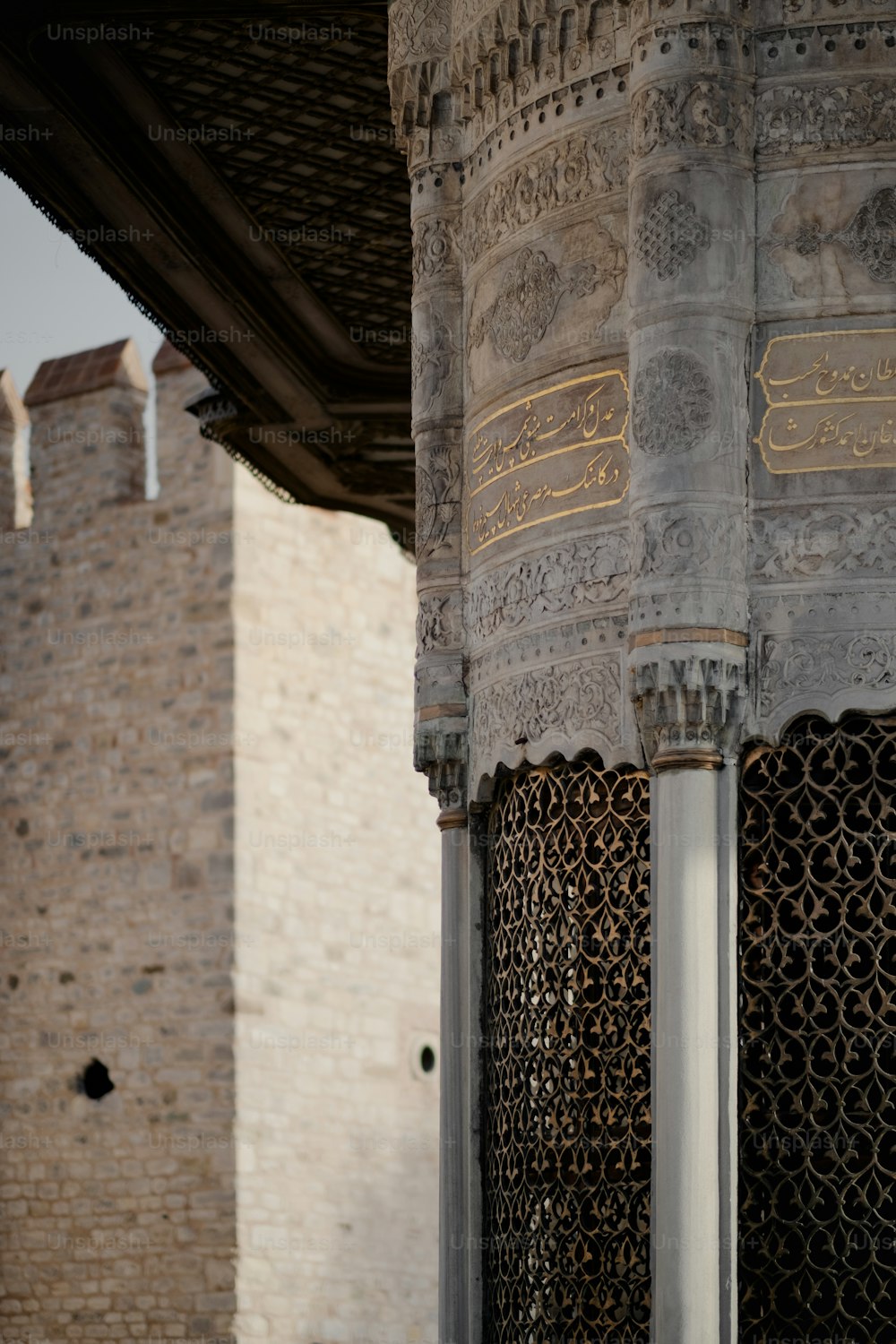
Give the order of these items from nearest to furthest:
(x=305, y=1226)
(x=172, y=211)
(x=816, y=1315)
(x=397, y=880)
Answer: (x=816, y=1315)
(x=172, y=211)
(x=305, y=1226)
(x=397, y=880)

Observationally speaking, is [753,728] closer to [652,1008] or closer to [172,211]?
[652,1008]

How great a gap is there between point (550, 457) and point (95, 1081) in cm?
1106

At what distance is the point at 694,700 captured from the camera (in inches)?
262

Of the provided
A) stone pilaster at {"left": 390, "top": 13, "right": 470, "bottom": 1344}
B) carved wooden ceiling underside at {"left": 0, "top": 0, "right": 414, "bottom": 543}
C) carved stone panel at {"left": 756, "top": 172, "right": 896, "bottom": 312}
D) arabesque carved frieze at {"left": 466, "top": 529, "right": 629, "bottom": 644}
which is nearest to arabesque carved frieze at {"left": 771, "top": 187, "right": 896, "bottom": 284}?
carved stone panel at {"left": 756, "top": 172, "right": 896, "bottom": 312}

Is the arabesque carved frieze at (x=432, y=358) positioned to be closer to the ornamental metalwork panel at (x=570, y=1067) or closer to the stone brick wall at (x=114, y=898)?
the ornamental metalwork panel at (x=570, y=1067)

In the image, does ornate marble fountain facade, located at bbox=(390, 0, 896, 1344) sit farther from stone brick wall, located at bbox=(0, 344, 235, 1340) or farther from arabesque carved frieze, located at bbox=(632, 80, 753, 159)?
stone brick wall, located at bbox=(0, 344, 235, 1340)

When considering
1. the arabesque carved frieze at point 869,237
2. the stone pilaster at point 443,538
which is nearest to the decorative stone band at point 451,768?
the stone pilaster at point 443,538

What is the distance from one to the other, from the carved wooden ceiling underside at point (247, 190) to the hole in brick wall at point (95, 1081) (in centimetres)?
591

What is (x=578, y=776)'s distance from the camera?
23.5 ft

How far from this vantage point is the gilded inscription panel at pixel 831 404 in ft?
22.2

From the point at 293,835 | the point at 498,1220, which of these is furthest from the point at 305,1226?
the point at 498,1220

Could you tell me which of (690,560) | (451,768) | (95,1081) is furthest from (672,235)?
(95,1081)

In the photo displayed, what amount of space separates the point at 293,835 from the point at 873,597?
36.8ft

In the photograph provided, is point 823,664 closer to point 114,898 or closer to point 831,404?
point 831,404
